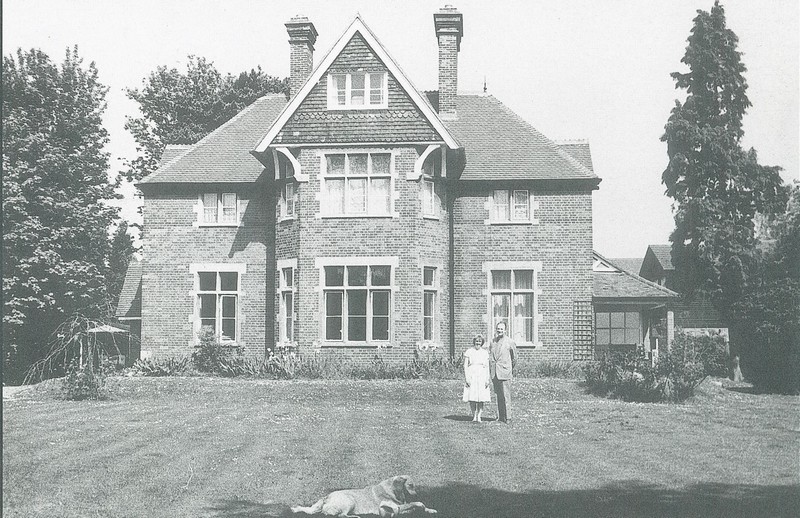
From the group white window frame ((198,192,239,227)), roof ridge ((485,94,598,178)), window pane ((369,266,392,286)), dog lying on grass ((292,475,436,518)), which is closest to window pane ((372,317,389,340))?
window pane ((369,266,392,286))

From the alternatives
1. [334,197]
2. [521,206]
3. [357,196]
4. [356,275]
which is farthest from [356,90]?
[521,206]

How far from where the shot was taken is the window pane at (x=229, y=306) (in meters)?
28.3

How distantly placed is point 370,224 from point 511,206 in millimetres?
5057

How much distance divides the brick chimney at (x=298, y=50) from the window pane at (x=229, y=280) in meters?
6.60

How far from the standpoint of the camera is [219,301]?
28.2 m

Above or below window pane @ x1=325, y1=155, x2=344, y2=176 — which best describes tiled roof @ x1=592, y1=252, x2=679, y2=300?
below

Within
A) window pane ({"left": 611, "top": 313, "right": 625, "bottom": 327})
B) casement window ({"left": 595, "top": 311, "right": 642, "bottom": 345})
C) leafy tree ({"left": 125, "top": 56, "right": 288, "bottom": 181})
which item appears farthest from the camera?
window pane ({"left": 611, "top": 313, "right": 625, "bottom": 327})

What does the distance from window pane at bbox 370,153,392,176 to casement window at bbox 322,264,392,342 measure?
9.33ft

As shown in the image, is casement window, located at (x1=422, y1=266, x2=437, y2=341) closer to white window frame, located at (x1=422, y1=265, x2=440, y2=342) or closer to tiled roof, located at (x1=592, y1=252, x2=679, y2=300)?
white window frame, located at (x1=422, y1=265, x2=440, y2=342)

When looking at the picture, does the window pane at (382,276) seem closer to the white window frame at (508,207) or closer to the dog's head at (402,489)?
the white window frame at (508,207)

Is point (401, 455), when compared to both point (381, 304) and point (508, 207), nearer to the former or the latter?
point (381, 304)

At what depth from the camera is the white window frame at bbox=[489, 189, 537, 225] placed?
27359mm

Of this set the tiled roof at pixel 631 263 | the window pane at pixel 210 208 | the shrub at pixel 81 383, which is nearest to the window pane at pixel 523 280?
the window pane at pixel 210 208

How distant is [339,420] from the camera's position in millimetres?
15984
